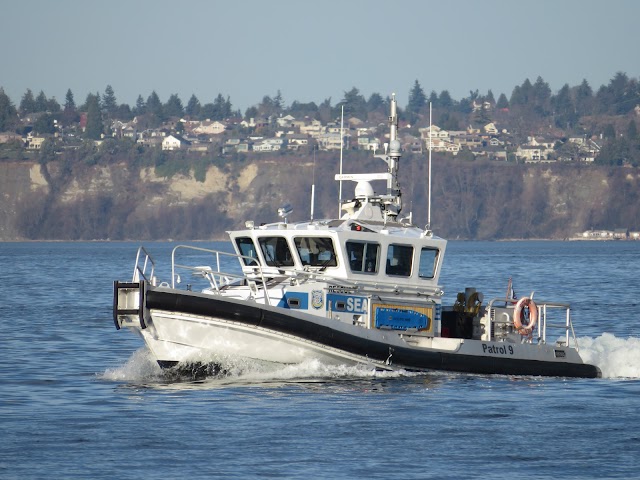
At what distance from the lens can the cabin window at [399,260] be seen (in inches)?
923

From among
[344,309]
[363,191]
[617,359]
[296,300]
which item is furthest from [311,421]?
[617,359]

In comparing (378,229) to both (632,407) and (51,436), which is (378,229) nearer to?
(632,407)

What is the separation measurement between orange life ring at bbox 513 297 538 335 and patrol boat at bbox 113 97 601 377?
0.02 meters

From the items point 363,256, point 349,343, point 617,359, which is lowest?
point 617,359

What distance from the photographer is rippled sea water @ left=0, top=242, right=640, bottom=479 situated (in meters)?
16.6

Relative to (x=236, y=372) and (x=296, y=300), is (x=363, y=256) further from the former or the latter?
(x=236, y=372)

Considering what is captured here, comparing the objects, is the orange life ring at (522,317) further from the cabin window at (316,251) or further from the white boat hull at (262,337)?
the cabin window at (316,251)

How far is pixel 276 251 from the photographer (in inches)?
928

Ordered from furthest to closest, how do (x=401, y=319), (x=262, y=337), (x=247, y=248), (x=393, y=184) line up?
(x=393, y=184)
(x=247, y=248)
(x=401, y=319)
(x=262, y=337)

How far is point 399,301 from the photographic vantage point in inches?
924

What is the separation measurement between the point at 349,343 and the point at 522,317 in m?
3.84

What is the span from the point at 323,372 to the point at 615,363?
6.83 metres

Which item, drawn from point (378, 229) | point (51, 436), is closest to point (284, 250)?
point (378, 229)

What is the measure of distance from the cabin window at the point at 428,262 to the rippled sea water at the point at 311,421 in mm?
1799
